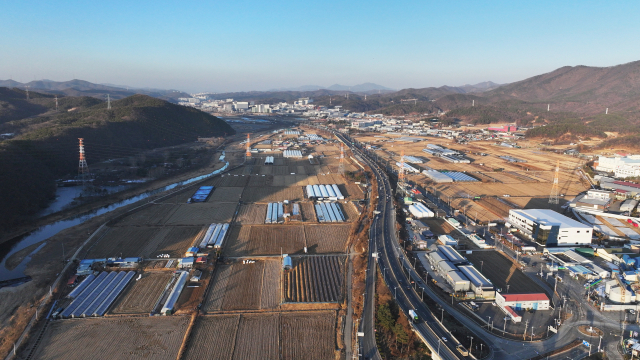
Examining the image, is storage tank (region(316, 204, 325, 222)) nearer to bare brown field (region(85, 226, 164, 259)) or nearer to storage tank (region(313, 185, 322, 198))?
storage tank (region(313, 185, 322, 198))

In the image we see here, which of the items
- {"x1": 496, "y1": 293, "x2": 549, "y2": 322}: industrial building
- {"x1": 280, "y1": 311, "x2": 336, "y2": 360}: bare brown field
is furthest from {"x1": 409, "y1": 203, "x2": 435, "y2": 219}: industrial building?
{"x1": 280, "y1": 311, "x2": 336, "y2": 360}: bare brown field

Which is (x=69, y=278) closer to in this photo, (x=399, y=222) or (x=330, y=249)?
(x=330, y=249)

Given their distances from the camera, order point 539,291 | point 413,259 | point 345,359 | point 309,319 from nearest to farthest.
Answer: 1. point 345,359
2. point 309,319
3. point 539,291
4. point 413,259

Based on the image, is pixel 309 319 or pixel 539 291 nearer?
pixel 309 319

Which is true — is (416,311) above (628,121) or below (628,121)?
below

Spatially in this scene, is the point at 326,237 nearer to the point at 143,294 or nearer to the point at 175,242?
the point at 175,242

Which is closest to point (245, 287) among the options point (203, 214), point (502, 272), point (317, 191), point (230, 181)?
point (203, 214)

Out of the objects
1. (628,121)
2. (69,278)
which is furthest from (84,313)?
(628,121)
